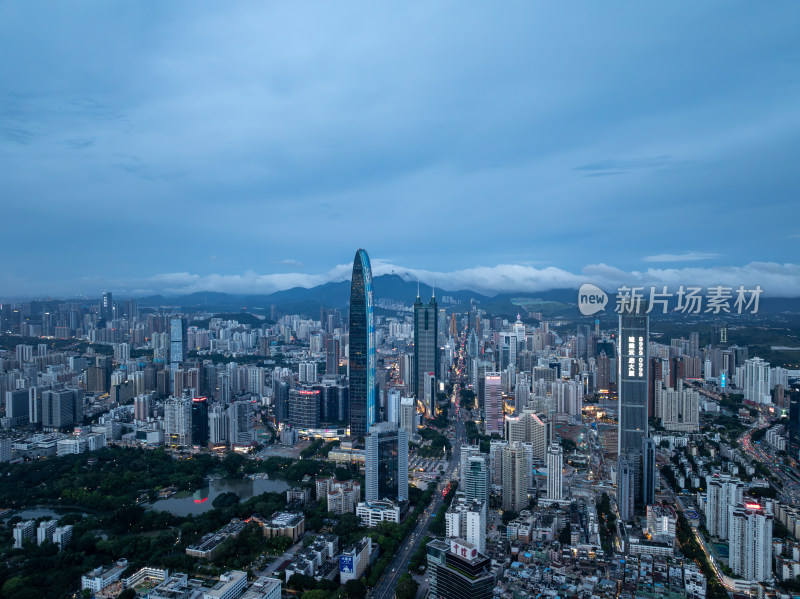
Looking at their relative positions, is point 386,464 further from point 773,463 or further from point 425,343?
point 425,343

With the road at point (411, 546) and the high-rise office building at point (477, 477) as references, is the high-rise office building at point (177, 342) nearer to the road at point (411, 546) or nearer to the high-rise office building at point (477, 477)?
the road at point (411, 546)

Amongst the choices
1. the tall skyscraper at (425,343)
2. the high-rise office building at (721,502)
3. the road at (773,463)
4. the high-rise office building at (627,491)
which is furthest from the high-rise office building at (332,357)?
the high-rise office building at (721,502)

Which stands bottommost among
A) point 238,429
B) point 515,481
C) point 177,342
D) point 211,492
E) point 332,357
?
point 211,492

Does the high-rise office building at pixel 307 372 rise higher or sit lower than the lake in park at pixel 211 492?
higher

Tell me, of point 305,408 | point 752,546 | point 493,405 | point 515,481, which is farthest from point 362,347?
point 752,546

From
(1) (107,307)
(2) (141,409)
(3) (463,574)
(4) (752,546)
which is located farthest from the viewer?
(1) (107,307)
